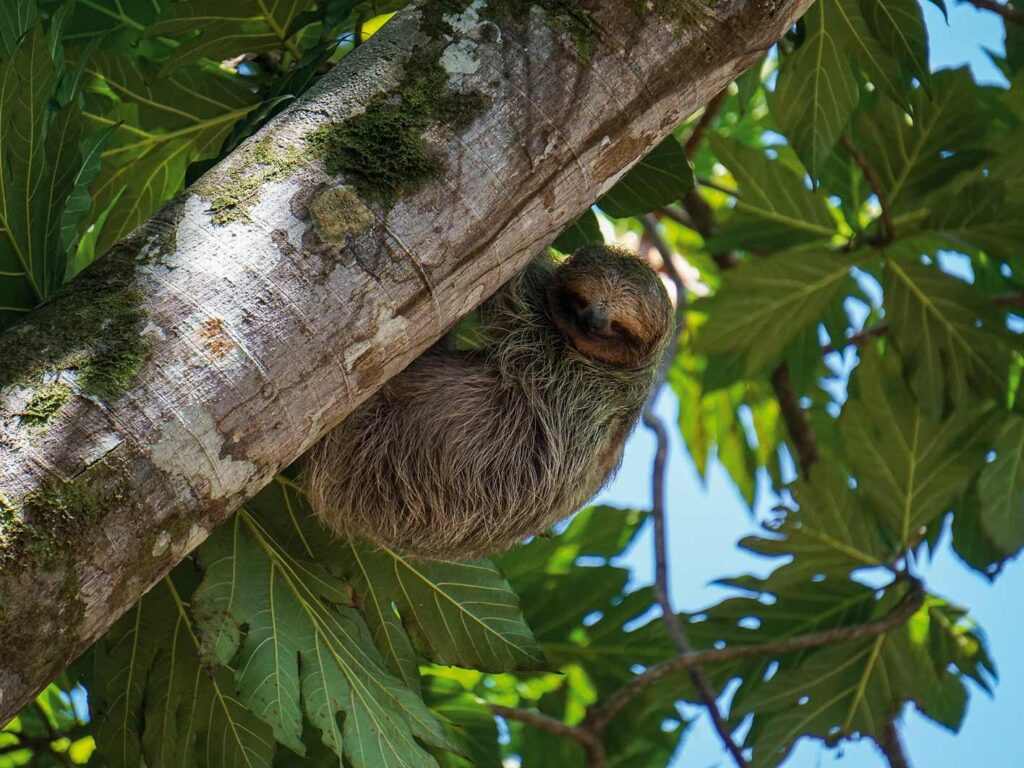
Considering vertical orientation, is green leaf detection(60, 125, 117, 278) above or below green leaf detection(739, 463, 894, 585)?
above

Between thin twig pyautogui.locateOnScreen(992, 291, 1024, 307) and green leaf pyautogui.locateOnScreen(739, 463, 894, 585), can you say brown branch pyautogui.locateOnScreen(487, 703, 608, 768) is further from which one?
thin twig pyautogui.locateOnScreen(992, 291, 1024, 307)

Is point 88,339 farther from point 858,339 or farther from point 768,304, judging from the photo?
point 858,339

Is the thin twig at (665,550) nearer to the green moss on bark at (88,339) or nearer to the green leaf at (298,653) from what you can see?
the green leaf at (298,653)

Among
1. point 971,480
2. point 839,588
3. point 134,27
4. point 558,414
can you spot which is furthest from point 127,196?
point 971,480

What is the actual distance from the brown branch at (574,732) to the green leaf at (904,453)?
1417mm

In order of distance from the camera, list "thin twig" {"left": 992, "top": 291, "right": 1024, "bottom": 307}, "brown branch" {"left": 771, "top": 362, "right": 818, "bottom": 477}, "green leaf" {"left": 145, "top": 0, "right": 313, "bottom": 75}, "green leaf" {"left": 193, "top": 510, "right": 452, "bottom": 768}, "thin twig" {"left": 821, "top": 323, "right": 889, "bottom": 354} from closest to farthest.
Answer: "green leaf" {"left": 193, "top": 510, "right": 452, "bottom": 768} → "green leaf" {"left": 145, "top": 0, "right": 313, "bottom": 75} → "thin twig" {"left": 992, "top": 291, "right": 1024, "bottom": 307} → "thin twig" {"left": 821, "top": 323, "right": 889, "bottom": 354} → "brown branch" {"left": 771, "top": 362, "right": 818, "bottom": 477}

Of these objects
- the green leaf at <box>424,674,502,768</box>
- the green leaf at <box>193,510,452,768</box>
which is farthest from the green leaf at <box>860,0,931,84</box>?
the green leaf at <box>424,674,502,768</box>

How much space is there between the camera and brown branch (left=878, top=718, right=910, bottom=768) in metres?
4.52

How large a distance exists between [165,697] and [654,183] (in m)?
1.93

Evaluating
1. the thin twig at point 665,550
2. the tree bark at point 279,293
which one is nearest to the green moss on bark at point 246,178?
the tree bark at point 279,293

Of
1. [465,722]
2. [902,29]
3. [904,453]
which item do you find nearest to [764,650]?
[904,453]

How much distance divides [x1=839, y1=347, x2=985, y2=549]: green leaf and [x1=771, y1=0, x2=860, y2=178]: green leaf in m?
1.07

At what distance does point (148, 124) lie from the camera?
3594 mm

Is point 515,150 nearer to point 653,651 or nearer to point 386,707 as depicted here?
point 386,707
